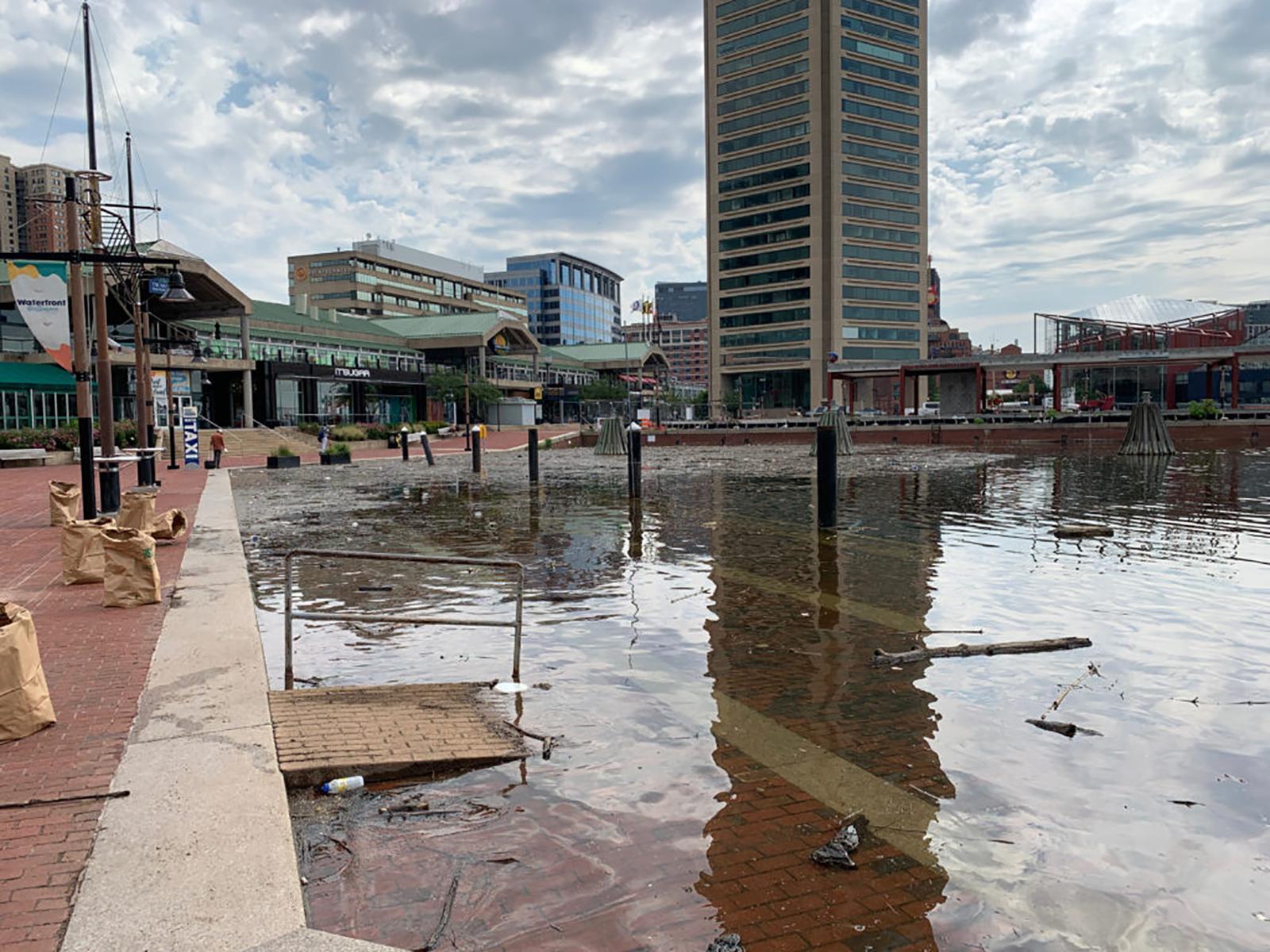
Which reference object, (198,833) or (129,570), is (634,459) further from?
(198,833)

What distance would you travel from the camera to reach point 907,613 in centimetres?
975

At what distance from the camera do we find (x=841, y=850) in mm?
4445

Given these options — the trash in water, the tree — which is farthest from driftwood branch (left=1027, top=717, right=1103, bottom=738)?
the tree

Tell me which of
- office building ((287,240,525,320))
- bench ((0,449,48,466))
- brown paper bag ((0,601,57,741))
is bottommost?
brown paper bag ((0,601,57,741))

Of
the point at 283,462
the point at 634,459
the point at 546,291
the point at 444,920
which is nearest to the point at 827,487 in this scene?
the point at 634,459

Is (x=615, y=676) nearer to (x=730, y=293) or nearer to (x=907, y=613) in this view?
(x=907, y=613)

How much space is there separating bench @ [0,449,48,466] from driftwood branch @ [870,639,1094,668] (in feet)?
123

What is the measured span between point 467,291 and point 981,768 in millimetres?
142785

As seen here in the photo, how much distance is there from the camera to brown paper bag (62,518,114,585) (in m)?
10.6

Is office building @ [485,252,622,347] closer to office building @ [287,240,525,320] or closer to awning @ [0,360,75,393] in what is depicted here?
office building @ [287,240,525,320]

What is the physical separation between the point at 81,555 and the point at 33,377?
47.4m

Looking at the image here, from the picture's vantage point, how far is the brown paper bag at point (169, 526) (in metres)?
14.1

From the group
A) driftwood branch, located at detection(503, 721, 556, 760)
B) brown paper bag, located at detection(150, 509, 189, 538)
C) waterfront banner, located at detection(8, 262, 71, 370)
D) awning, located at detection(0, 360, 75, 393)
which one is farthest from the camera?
awning, located at detection(0, 360, 75, 393)

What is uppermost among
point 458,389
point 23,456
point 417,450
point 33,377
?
point 458,389
